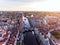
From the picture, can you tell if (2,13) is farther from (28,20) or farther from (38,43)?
(38,43)

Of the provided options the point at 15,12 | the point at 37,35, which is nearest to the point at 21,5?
the point at 15,12

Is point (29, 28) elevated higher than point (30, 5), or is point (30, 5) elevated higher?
point (30, 5)

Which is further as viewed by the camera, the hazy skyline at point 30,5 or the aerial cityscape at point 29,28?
the hazy skyline at point 30,5

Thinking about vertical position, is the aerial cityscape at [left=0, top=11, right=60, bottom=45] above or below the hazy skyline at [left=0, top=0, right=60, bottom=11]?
below

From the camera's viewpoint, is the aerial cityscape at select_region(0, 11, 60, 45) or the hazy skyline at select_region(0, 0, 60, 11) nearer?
the aerial cityscape at select_region(0, 11, 60, 45)
